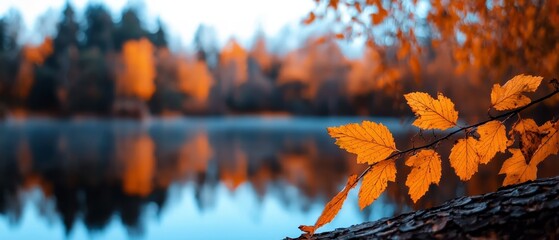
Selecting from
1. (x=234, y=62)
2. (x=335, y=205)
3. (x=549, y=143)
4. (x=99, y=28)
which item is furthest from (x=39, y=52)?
(x=549, y=143)

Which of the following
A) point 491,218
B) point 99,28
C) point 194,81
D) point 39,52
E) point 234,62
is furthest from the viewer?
point 234,62

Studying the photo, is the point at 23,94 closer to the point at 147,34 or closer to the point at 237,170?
the point at 147,34

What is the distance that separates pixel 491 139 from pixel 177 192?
7536mm

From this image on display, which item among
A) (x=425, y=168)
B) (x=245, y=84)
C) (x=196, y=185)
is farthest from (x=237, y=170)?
(x=245, y=84)

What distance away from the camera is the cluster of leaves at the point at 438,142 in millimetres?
479

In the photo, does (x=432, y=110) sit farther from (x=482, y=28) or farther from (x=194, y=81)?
(x=194, y=81)

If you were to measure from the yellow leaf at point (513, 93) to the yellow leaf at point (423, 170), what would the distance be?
0.08 m

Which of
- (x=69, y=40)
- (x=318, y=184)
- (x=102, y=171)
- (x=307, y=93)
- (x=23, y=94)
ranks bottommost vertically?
(x=318, y=184)

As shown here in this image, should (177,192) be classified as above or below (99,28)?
below

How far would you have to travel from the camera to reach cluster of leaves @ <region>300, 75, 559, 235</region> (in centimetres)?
48

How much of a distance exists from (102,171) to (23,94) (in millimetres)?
20754

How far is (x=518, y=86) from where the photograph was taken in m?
0.48

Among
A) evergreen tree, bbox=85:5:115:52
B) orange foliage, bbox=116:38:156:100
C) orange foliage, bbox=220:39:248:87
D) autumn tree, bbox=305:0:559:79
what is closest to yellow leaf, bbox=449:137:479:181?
autumn tree, bbox=305:0:559:79

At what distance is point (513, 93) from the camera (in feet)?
1.58
